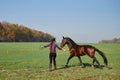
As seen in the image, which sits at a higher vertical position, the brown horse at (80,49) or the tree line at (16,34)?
the tree line at (16,34)

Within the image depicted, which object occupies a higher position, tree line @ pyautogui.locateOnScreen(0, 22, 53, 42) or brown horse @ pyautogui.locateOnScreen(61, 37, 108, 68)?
tree line @ pyautogui.locateOnScreen(0, 22, 53, 42)

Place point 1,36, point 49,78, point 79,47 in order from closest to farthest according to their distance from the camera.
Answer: point 49,78 < point 79,47 < point 1,36

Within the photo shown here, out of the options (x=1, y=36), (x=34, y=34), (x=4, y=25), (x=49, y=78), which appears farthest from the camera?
(x=34, y=34)

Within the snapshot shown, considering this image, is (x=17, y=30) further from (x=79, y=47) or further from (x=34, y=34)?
(x=79, y=47)

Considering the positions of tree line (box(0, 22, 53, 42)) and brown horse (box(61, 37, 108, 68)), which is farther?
tree line (box(0, 22, 53, 42))

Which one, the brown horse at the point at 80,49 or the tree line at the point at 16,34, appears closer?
the brown horse at the point at 80,49

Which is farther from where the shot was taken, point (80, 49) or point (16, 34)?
point (16, 34)

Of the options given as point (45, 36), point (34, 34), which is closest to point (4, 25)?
point (34, 34)

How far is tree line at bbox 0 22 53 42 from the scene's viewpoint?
432 ft

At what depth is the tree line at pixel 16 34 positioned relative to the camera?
5182 inches

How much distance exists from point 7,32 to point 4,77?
12187cm

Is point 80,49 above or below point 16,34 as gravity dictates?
A: below

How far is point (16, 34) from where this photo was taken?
141125 millimetres

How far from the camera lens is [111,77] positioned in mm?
15062
